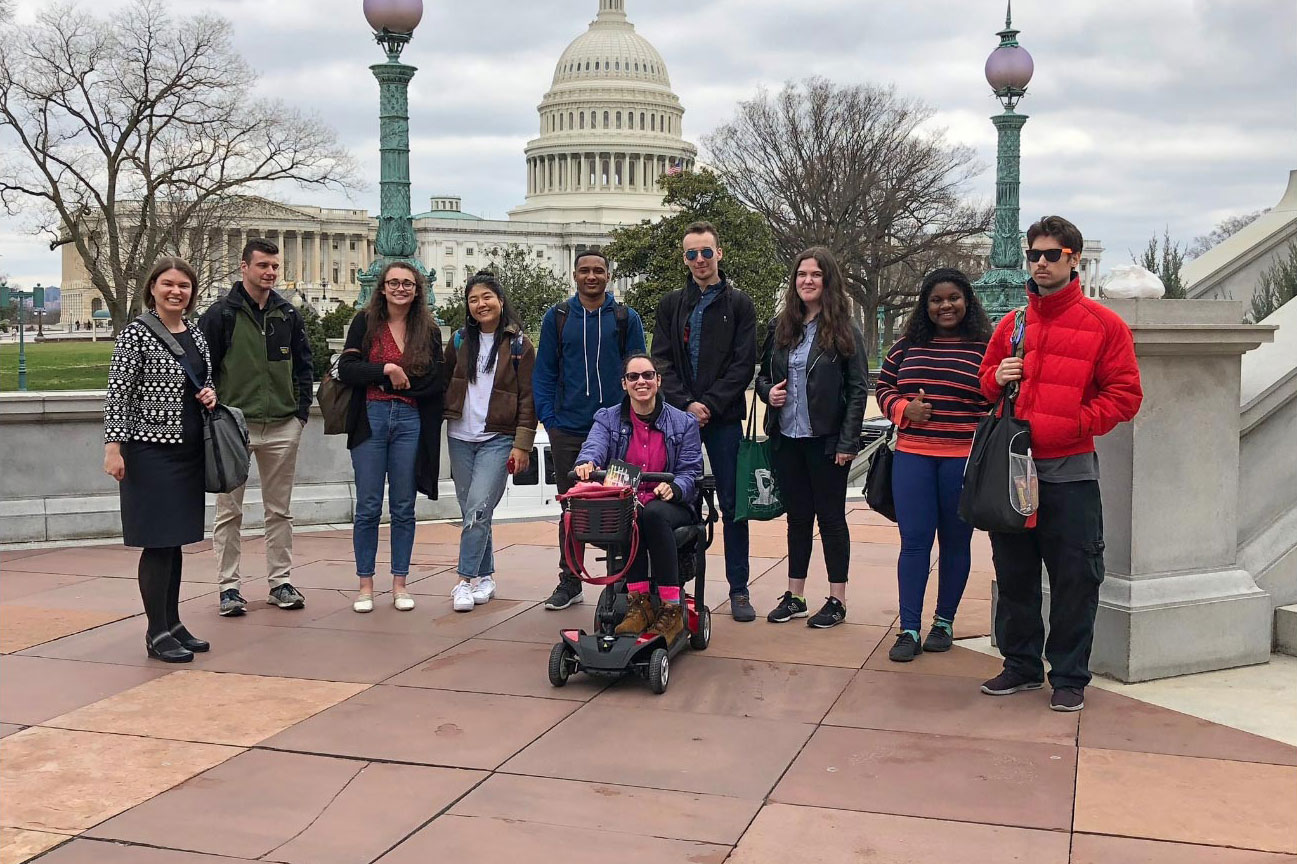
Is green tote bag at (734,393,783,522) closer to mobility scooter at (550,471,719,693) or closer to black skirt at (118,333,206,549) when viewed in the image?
mobility scooter at (550,471,719,693)

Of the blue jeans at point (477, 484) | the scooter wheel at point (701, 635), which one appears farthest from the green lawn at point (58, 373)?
the scooter wheel at point (701, 635)

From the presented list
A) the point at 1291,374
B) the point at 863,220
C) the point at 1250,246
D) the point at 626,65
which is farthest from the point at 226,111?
the point at 626,65

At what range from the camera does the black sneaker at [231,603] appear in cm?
740

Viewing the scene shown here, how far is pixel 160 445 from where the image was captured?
639cm

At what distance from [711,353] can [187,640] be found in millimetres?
2991

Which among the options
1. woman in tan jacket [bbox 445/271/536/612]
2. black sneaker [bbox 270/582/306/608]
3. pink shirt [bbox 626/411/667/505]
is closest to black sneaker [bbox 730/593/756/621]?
pink shirt [bbox 626/411/667/505]

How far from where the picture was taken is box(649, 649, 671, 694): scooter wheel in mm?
5730

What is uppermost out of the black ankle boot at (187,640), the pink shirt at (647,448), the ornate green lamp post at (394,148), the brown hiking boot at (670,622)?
the ornate green lamp post at (394,148)

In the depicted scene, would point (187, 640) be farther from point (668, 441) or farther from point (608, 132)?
point (608, 132)

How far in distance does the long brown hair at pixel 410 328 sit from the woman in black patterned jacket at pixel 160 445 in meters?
1.11

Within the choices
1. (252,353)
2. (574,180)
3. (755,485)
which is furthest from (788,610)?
(574,180)

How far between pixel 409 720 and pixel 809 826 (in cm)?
190

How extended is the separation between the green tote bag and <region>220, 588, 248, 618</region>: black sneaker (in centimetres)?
283

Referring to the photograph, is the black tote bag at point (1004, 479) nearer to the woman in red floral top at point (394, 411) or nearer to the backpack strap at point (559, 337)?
the backpack strap at point (559, 337)
